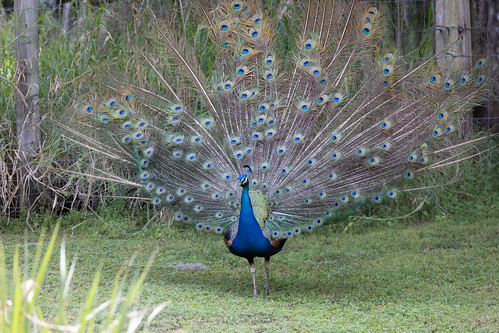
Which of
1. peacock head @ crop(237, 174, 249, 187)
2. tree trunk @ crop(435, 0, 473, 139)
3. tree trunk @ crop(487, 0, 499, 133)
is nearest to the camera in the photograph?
peacock head @ crop(237, 174, 249, 187)

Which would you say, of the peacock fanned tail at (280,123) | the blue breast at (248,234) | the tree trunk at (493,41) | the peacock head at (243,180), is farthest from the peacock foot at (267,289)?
the tree trunk at (493,41)

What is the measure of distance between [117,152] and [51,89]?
2650 millimetres

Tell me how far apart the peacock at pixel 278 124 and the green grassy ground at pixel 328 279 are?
23.0 inches

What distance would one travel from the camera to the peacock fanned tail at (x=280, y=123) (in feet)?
18.4

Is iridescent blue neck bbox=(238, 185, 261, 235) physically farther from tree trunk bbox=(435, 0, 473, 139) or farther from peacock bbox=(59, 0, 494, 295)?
tree trunk bbox=(435, 0, 473, 139)

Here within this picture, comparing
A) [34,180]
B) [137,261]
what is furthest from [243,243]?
[34,180]

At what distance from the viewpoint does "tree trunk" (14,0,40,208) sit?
25.6 feet

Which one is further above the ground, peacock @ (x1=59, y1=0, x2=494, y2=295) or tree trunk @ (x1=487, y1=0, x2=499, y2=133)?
tree trunk @ (x1=487, y1=0, x2=499, y2=133)

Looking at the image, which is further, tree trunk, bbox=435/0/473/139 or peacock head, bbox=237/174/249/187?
tree trunk, bbox=435/0/473/139

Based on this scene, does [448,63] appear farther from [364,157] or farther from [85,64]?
[85,64]

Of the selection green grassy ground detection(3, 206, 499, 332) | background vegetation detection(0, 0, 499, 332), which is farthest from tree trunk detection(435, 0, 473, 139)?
green grassy ground detection(3, 206, 499, 332)

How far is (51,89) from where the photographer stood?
8133 mm

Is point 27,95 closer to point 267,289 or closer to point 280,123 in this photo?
point 280,123

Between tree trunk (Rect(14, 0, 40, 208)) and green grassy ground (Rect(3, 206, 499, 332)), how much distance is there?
77 cm
